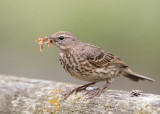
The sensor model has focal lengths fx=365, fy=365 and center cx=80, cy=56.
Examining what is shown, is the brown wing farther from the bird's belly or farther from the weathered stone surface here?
the weathered stone surface

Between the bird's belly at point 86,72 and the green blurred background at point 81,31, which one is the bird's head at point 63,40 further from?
the green blurred background at point 81,31

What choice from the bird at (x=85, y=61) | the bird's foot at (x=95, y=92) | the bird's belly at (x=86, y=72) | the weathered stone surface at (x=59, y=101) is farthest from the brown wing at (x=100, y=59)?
the bird's foot at (x=95, y=92)

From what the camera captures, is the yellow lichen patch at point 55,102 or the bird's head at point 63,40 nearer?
the yellow lichen patch at point 55,102

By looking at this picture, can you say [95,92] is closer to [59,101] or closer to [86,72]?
[59,101]

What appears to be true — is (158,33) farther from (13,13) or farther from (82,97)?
(82,97)

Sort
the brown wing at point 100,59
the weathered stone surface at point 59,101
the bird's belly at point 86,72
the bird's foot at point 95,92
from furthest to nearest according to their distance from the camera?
the brown wing at point 100,59, the bird's belly at point 86,72, the bird's foot at point 95,92, the weathered stone surface at point 59,101

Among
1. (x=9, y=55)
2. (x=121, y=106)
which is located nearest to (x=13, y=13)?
(x=9, y=55)
